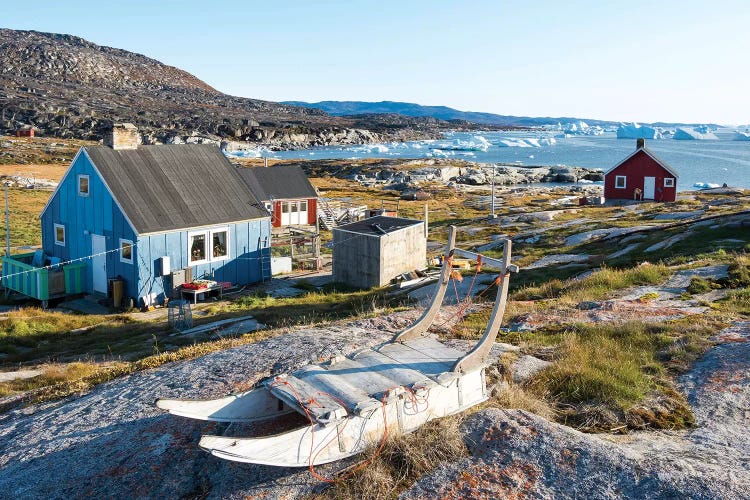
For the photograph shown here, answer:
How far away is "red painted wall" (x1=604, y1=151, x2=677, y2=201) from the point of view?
5106 cm

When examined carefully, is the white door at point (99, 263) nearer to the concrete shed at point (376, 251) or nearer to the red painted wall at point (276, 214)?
the concrete shed at point (376, 251)

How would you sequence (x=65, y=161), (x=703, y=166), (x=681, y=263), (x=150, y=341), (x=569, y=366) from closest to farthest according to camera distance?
1. (x=569, y=366)
2. (x=150, y=341)
3. (x=681, y=263)
4. (x=65, y=161)
5. (x=703, y=166)

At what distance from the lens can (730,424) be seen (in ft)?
24.1

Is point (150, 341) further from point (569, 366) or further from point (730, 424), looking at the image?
point (730, 424)

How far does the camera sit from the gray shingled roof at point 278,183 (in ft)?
122

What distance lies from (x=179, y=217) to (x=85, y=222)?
3.59 meters

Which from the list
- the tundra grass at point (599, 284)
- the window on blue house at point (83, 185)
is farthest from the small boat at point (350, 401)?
the window on blue house at point (83, 185)

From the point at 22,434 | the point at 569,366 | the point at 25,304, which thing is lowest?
the point at 25,304

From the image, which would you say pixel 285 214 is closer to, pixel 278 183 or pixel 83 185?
pixel 278 183

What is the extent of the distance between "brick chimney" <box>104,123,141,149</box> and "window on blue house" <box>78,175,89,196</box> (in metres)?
1.47

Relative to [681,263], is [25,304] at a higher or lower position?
lower

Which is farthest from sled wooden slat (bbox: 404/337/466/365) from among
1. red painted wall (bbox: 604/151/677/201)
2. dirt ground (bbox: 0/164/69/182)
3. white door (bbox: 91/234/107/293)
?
dirt ground (bbox: 0/164/69/182)

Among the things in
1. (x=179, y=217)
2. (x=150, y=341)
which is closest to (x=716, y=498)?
(x=150, y=341)

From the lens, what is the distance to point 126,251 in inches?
883
